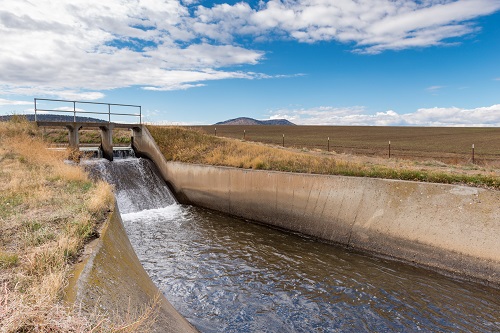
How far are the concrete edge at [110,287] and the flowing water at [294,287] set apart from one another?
2.05 metres

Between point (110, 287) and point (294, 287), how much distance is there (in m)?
5.52

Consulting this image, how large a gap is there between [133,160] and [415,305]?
61.7ft

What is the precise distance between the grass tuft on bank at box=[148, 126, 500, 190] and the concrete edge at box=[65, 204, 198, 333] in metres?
10.3

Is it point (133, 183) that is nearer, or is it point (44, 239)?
point (44, 239)

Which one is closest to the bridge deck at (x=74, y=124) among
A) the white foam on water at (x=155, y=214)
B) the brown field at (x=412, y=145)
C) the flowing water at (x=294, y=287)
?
the white foam on water at (x=155, y=214)

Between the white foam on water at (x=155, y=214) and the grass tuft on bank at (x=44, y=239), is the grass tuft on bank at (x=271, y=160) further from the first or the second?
the grass tuft on bank at (x=44, y=239)

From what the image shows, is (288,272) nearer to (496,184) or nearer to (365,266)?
(365,266)

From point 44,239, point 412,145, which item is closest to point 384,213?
point 44,239

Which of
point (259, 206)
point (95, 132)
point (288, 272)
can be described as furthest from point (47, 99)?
point (288, 272)

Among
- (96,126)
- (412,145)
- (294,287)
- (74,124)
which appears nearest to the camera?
(294,287)

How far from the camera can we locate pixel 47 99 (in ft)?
65.4

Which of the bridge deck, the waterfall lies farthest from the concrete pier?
the waterfall

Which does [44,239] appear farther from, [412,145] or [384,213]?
[412,145]

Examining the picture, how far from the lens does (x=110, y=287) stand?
493 cm
